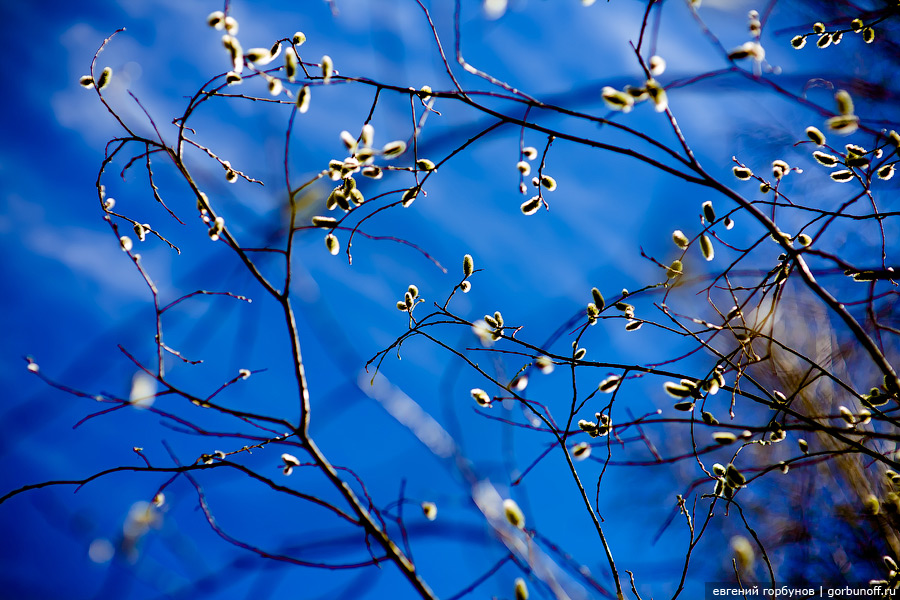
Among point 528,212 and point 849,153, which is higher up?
point 528,212

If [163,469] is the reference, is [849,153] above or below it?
above

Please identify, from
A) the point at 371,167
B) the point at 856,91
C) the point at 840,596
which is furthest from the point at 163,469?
the point at 856,91

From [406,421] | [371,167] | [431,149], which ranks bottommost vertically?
[406,421]

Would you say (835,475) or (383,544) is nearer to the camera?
(383,544)

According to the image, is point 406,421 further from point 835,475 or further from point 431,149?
point 835,475

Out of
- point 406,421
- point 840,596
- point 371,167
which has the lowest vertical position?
point 840,596

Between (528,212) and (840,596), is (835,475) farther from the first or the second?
(528,212)

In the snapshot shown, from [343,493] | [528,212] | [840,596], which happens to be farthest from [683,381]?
[840,596]

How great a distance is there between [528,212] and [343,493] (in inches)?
31.9

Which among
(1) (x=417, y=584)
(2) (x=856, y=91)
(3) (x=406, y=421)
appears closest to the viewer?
(1) (x=417, y=584)

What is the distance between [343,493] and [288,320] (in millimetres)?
391

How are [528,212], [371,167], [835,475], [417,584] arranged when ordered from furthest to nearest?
[835,475], [528,212], [371,167], [417,584]

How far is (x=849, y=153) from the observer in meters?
1.12

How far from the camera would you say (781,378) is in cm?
377
